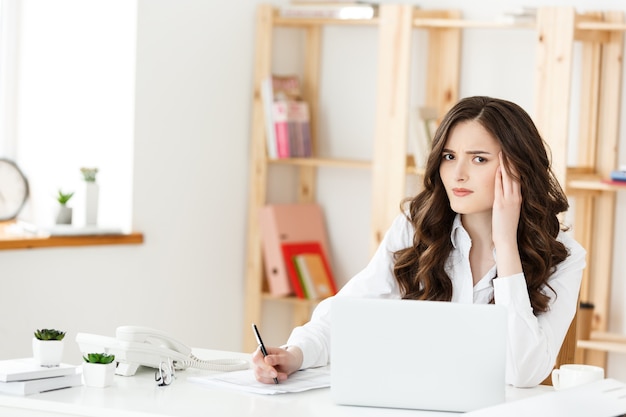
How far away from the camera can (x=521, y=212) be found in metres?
2.58

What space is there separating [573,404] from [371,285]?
989 millimetres

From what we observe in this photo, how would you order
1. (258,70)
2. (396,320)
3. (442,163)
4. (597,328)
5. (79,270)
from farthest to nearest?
(258,70)
(597,328)
(79,270)
(442,163)
(396,320)

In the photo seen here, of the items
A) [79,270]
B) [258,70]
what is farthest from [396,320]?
[258,70]

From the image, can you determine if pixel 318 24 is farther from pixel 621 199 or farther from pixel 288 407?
pixel 288 407

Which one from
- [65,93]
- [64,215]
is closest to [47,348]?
[64,215]

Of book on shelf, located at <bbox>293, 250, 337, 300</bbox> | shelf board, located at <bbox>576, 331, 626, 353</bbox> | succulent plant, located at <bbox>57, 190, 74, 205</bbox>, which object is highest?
succulent plant, located at <bbox>57, 190, 74, 205</bbox>

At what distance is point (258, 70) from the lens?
4488mm

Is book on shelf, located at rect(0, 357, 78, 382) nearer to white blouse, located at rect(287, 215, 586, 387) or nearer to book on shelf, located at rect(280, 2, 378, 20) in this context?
white blouse, located at rect(287, 215, 586, 387)

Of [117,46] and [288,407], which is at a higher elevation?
[117,46]

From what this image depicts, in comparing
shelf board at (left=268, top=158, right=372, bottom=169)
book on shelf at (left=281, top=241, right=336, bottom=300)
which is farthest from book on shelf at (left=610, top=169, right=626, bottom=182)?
book on shelf at (left=281, top=241, right=336, bottom=300)

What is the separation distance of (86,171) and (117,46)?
1.67ft

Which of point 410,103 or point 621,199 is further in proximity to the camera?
point 410,103

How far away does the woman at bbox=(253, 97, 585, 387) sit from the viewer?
237 cm

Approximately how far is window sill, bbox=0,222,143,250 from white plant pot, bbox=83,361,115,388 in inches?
61.4
